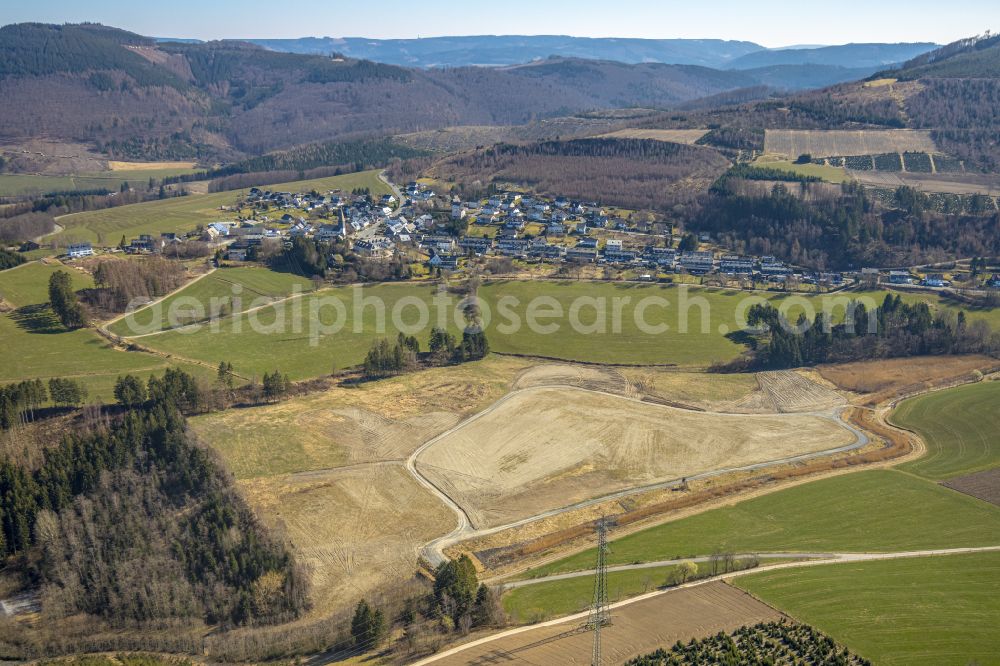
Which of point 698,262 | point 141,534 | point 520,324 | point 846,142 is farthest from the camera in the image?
point 846,142

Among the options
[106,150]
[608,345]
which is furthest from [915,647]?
[106,150]

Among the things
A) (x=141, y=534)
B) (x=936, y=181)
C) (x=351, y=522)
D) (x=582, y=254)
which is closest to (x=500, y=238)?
(x=582, y=254)

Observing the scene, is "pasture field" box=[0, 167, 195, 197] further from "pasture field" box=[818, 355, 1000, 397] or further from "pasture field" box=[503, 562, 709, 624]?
"pasture field" box=[503, 562, 709, 624]

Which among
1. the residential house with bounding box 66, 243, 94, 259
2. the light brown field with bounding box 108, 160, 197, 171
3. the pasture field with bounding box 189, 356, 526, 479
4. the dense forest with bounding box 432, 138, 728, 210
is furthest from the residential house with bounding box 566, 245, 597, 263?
the light brown field with bounding box 108, 160, 197, 171

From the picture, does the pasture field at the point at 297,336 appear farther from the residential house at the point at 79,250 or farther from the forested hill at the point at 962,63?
the forested hill at the point at 962,63

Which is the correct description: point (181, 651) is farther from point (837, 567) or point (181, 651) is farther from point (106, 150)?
point (106, 150)

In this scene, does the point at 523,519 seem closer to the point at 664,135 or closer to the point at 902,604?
the point at 902,604
